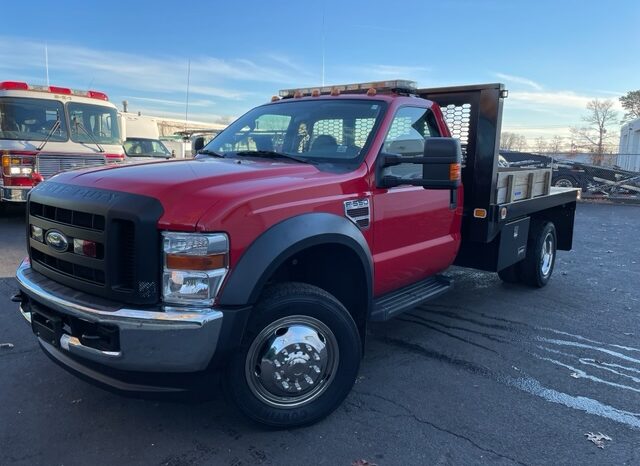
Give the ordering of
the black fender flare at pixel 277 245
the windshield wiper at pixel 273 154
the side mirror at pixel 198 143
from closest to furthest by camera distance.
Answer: the black fender flare at pixel 277 245
the windshield wiper at pixel 273 154
the side mirror at pixel 198 143

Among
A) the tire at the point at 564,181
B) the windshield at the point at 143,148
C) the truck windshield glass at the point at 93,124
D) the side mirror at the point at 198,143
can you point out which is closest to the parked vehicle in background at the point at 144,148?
the windshield at the point at 143,148

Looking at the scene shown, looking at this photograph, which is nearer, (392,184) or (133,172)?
(133,172)

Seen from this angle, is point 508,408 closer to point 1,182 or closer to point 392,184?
point 392,184

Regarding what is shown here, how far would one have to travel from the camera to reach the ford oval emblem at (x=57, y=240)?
9.32ft

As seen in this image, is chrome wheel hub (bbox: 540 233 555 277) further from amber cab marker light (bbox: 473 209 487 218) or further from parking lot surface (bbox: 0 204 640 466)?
amber cab marker light (bbox: 473 209 487 218)

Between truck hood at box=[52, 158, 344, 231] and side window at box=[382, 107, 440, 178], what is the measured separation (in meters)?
0.70

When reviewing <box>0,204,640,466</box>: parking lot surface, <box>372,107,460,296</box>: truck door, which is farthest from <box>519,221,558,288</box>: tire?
<box>372,107,460,296</box>: truck door

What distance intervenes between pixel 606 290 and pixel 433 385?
379cm

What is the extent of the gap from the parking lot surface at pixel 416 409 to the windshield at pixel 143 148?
10.5 meters

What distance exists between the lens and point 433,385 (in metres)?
3.62

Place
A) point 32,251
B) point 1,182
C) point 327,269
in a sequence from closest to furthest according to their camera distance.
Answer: point 32,251, point 327,269, point 1,182

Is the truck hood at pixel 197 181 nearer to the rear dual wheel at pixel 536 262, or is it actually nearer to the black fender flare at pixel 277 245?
the black fender flare at pixel 277 245

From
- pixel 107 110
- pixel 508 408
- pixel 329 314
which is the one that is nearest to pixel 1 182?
pixel 107 110

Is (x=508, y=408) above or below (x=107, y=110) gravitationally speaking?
below
